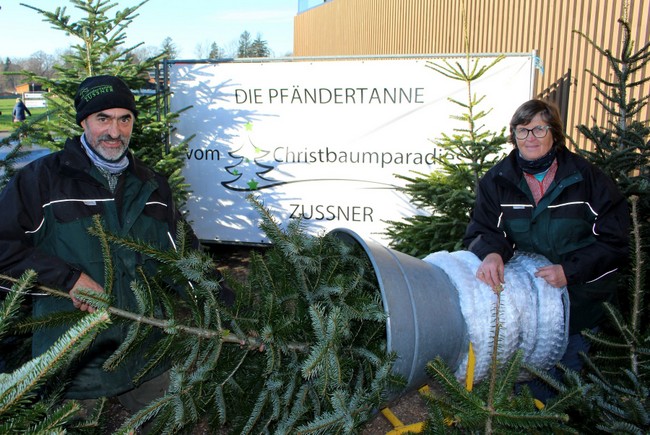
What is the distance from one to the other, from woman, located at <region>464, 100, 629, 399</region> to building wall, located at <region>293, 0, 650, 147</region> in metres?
1.91

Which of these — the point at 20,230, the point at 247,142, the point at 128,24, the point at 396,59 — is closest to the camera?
the point at 20,230

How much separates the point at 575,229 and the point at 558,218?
0.30 ft

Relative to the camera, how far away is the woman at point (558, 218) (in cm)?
249

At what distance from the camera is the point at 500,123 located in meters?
5.43

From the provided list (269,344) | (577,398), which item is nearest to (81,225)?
(269,344)

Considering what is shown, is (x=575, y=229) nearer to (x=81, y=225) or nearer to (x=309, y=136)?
(x=81, y=225)

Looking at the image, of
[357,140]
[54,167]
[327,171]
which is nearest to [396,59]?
[357,140]

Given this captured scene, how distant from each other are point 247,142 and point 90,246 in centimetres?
373

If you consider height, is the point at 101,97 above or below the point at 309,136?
above

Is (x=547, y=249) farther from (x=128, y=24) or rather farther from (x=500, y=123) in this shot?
(x=128, y=24)

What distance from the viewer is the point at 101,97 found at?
260 centimetres

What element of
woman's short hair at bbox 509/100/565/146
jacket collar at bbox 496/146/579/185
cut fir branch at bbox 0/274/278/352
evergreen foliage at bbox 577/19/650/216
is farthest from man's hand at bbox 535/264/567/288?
evergreen foliage at bbox 577/19/650/216

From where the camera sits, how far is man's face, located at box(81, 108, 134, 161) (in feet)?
8.57

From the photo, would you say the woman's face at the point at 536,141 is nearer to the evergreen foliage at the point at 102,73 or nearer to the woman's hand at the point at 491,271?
the woman's hand at the point at 491,271
